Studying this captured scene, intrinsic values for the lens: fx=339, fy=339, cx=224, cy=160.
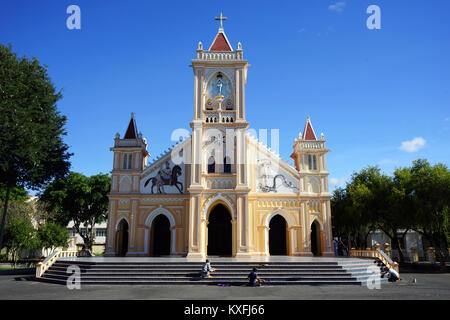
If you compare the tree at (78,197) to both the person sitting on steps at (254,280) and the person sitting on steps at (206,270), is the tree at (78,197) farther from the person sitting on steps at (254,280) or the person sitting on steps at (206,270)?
the person sitting on steps at (254,280)

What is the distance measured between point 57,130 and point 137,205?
9.17 metres

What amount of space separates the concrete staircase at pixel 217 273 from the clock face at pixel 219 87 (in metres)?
15.9

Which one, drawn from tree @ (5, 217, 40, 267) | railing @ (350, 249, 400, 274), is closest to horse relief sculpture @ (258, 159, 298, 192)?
railing @ (350, 249, 400, 274)

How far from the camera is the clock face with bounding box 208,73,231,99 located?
31.0m

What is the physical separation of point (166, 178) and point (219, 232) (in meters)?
6.84

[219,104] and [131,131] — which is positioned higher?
[219,104]

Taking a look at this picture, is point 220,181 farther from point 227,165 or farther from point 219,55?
point 219,55

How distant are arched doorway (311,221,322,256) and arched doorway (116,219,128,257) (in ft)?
55.6

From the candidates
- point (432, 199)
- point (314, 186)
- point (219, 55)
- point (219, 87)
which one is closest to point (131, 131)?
point (219, 87)

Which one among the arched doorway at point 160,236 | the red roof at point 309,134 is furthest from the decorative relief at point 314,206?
the arched doorway at point 160,236

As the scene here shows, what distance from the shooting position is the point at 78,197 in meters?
44.4

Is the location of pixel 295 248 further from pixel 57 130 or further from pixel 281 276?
pixel 57 130

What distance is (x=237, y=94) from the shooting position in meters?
30.4

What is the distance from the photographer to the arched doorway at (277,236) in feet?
99.9
